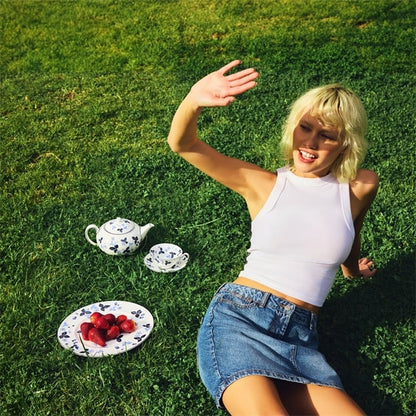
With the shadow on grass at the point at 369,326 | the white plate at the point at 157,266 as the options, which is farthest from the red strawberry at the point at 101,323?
the shadow on grass at the point at 369,326

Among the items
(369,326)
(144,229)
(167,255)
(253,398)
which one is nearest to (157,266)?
(167,255)

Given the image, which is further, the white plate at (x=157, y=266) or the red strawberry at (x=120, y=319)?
the white plate at (x=157, y=266)

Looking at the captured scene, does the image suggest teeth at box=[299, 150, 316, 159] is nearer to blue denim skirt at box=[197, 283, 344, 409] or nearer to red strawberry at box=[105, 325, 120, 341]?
blue denim skirt at box=[197, 283, 344, 409]

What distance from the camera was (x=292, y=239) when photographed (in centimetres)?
347

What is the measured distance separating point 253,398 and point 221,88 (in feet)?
5.34

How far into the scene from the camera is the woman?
10.4 ft

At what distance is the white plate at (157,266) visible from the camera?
4672 mm

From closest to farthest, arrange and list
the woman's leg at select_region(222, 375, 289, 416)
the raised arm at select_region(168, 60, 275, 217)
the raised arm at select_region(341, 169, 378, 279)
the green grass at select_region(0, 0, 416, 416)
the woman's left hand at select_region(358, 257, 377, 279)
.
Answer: the woman's leg at select_region(222, 375, 289, 416)
the raised arm at select_region(168, 60, 275, 217)
the raised arm at select_region(341, 169, 378, 279)
the green grass at select_region(0, 0, 416, 416)
the woman's left hand at select_region(358, 257, 377, 279)

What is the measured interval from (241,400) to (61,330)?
165 cm

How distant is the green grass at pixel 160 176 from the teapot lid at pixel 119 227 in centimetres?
25

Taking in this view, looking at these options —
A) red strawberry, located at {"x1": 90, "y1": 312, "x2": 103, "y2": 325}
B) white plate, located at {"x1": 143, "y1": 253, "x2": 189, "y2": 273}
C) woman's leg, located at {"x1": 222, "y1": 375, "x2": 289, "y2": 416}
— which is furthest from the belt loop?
white plate, located at {"x1": 143, "y1": 253, "x2": 189, "y2": 273}

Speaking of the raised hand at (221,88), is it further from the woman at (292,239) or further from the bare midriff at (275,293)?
the bare midriff at (275,293)

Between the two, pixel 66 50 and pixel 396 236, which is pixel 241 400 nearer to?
pixel 396 236

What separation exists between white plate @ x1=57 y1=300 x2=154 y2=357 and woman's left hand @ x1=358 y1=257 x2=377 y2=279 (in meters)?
1.69
